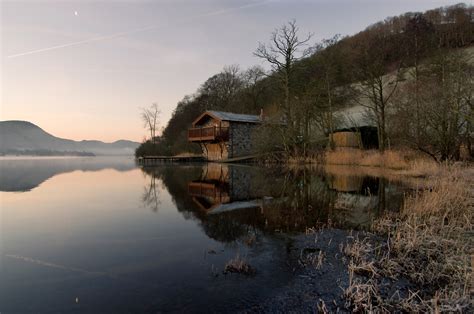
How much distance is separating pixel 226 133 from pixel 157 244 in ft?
82.7

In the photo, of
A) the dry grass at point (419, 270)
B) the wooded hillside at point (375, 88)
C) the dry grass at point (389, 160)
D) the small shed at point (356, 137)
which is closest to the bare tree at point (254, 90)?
the wooded hillside at point (375, 88)

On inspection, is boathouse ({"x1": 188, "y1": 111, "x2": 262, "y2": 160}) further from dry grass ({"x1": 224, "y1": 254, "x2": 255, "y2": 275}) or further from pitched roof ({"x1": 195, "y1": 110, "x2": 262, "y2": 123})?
dry grass ({"x1": 224, "y1": 254, "x2": 255, "y2": 275})

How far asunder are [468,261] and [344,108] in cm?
2811

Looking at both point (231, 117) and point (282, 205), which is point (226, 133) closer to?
point (231, 117)

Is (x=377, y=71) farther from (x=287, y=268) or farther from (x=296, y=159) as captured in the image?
(x=287, y=268)

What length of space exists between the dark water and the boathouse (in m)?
19.8

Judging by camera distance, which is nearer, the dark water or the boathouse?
the dark water

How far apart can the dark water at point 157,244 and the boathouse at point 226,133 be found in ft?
64.8

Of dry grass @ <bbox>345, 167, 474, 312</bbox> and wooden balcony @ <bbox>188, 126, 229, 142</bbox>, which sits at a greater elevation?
wooden balcony @ <bbox>188, 126, 229, 142</bbox>

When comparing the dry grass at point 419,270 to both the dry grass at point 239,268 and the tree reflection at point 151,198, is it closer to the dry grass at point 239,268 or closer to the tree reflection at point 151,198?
the dry grass at point 239,268

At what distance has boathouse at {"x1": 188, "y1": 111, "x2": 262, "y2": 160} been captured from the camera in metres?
30.0

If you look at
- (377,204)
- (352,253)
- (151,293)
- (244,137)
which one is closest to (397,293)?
(352,253)

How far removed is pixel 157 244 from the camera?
17.2 ft

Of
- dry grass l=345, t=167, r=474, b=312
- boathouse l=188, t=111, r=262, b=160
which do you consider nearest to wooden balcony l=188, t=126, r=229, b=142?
boathouse l=188, t=111, r=262, b=160
